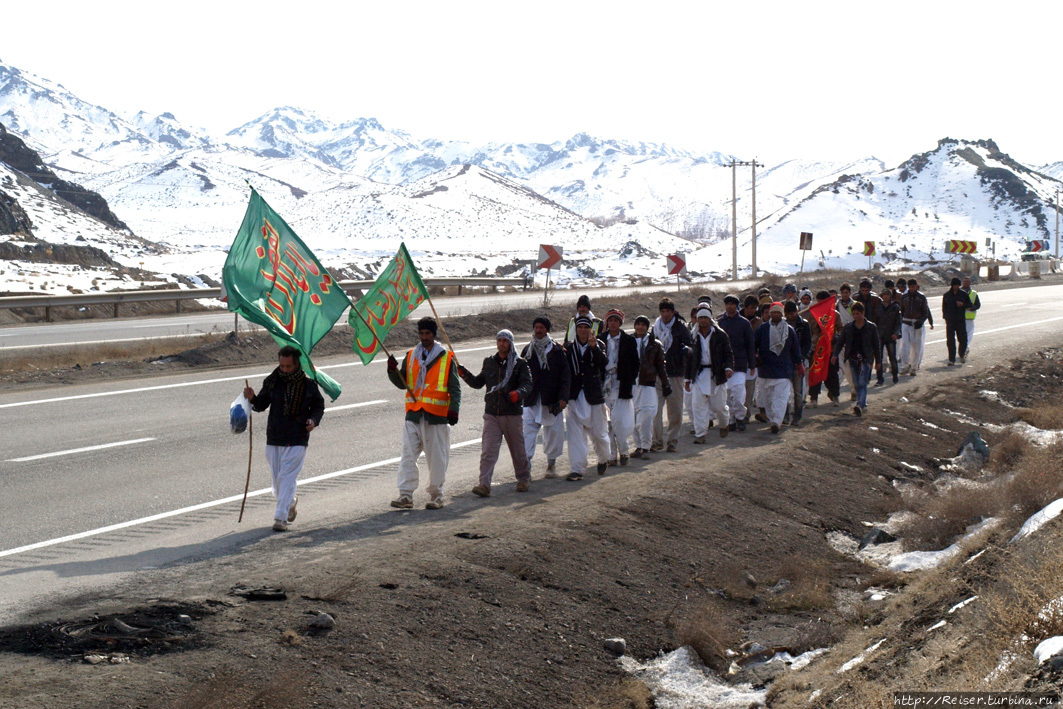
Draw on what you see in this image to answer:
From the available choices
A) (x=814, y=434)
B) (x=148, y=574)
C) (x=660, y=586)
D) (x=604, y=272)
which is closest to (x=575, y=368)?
(x=660, y=586)

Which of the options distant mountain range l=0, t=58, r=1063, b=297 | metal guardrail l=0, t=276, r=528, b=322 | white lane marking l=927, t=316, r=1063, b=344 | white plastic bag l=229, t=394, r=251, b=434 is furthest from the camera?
distant mountain range l=0, t=58, r=1063, b=297

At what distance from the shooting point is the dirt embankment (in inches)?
223

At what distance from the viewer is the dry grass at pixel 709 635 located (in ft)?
23.7

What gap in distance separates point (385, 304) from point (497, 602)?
11.9 feet

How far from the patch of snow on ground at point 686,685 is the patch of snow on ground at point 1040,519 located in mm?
2692

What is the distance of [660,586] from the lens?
8.20 meters

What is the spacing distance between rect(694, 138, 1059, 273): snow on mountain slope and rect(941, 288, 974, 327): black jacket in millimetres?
66764

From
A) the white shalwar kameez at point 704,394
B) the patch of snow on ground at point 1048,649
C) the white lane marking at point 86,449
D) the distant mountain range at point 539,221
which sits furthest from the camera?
the distant mountain range at point 539,221

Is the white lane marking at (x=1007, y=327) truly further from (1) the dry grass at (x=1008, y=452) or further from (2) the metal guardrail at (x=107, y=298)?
(2) the metal guardrail at (x=107, y=298)

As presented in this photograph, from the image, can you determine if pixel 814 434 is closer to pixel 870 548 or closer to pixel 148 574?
pixel 870 548

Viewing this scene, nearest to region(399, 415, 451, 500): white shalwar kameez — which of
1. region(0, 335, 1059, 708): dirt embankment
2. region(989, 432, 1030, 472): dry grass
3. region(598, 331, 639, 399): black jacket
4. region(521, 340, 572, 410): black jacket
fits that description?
region(0, 335, 1059, 708): dirt embankment

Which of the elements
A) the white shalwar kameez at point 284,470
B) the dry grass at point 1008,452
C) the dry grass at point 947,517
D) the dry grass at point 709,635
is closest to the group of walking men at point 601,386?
the white shalwar kameez at point 284,470

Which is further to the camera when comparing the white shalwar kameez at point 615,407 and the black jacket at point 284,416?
the white shalwar kameez at point 615,407

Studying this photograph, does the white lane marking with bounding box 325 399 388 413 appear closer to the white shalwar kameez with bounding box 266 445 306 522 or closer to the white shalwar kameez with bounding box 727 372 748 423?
the white shalwar kameez with bounding box 727 372 748 423
